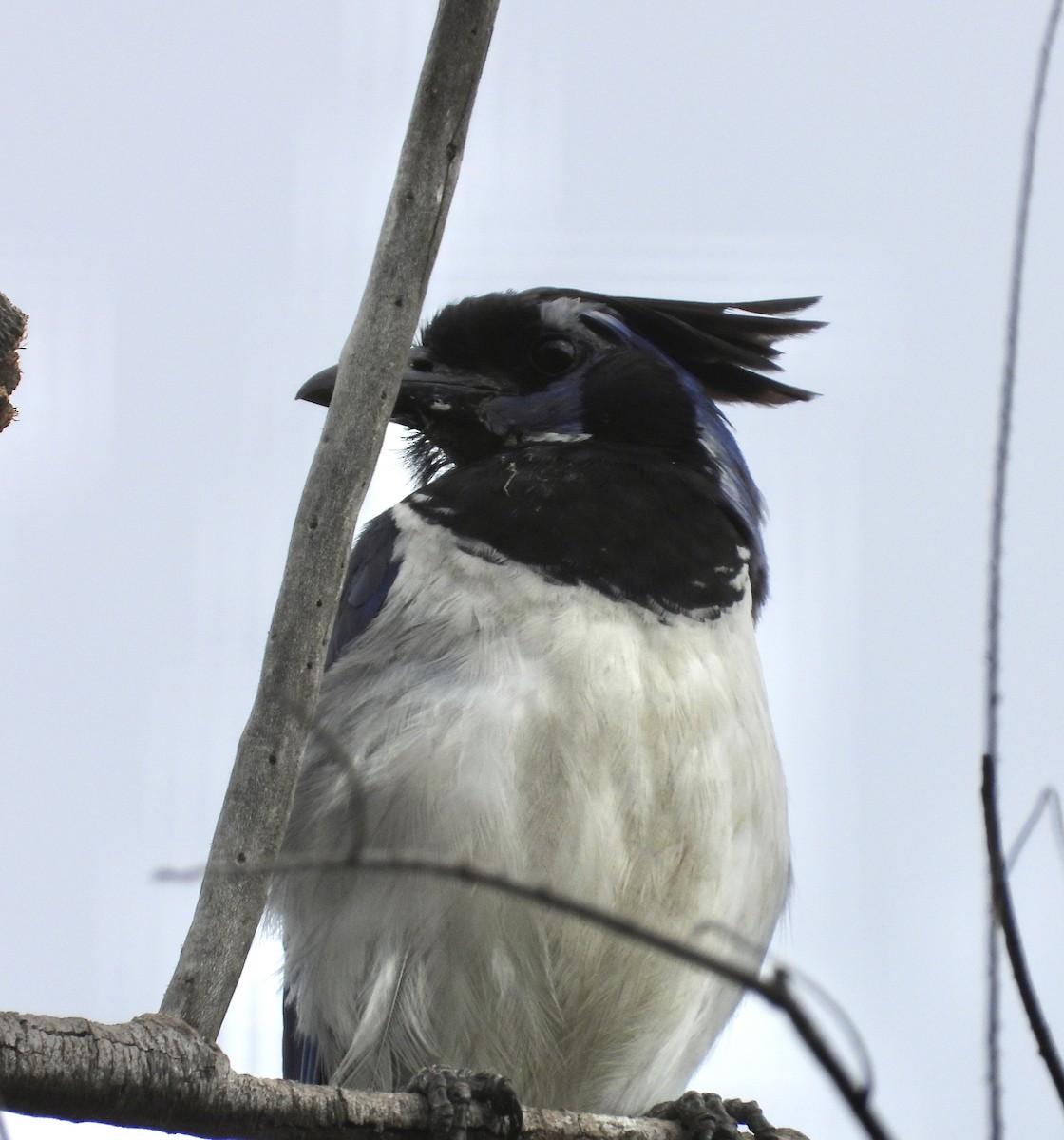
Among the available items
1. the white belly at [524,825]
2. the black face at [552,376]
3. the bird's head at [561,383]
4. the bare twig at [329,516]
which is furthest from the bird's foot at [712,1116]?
the black face at [552,376]

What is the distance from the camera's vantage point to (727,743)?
436 centimetres

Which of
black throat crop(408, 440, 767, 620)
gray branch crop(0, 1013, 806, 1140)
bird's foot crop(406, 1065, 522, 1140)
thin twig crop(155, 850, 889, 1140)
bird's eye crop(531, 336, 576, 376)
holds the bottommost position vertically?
bird's foot crop(406, 1065, 522, 1140)

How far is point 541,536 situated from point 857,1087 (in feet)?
10.6

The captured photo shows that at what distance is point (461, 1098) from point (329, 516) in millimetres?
1253

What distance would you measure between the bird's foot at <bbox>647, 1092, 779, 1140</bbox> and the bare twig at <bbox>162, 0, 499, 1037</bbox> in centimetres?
146

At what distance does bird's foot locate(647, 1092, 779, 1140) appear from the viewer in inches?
151

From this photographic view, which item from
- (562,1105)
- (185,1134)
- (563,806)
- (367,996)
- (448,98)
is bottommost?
(562,1105)

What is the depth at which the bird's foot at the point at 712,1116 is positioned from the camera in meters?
3.83

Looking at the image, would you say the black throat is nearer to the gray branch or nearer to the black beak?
the black beak

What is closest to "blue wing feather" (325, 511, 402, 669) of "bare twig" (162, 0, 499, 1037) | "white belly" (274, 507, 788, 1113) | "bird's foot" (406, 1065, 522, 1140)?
"white belly" (274, 507, 788, 1113)

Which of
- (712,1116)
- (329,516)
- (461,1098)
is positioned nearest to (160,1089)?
(461,1098)

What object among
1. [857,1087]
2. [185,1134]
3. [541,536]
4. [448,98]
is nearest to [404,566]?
[541,536]

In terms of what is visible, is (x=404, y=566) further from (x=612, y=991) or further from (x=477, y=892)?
(x=612, y=991)

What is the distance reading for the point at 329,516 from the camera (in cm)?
317
